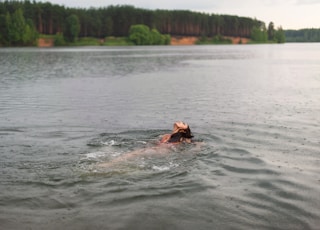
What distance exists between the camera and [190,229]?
7.88m

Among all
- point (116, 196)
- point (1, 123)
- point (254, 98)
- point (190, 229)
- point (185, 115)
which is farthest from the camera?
point (254, 98)

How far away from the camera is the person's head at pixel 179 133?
13.1m

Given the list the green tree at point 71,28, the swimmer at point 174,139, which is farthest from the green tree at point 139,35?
the swimmer at point 174,139

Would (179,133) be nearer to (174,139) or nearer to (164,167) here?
(174,139)

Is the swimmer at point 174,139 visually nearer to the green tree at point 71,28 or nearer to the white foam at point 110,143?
the white foam at point 110,143

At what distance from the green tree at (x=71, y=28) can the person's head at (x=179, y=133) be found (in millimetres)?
169459

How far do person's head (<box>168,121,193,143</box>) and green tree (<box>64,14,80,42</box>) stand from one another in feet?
556

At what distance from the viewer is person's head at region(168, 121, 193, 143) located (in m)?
13.1

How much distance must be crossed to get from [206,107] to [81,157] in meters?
11.2

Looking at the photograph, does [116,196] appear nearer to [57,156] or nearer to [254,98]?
[57,156]

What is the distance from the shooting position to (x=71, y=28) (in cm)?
17575

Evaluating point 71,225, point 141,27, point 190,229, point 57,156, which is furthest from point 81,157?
point 141,27

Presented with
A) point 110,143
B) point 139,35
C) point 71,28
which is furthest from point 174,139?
point 139,35

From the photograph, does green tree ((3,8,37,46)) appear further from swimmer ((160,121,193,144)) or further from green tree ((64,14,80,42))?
swimmer ((160,121,193,144))
